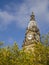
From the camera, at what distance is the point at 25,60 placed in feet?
137

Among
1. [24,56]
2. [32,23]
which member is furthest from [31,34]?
[24,56]

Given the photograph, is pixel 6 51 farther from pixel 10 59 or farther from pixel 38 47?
pixel 38 47

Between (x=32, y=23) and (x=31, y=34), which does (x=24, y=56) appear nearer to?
(x=31, y=34)

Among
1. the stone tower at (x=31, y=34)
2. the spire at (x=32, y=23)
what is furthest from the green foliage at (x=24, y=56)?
the spire at (x=32, y=23)

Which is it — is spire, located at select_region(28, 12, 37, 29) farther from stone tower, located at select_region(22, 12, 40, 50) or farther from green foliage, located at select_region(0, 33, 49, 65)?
green foliage, located at select_region(0, 33, 49, 65)

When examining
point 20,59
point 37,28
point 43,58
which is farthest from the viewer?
point 37,28

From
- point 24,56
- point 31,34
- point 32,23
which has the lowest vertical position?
point 24,56

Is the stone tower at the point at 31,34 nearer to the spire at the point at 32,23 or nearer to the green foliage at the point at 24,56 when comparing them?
the spire at the point at 32,23

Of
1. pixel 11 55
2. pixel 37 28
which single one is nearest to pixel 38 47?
pixel 11 55

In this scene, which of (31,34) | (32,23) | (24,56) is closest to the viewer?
(24,56)

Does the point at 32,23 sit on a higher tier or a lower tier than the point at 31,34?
higher

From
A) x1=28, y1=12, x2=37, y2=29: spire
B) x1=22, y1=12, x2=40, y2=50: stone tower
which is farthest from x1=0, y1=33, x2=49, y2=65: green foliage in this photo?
x1=28, y1=12, x2=37, y2=29: spire

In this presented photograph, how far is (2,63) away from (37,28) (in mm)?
58745

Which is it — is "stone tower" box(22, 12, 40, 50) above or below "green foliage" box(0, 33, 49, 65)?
above
